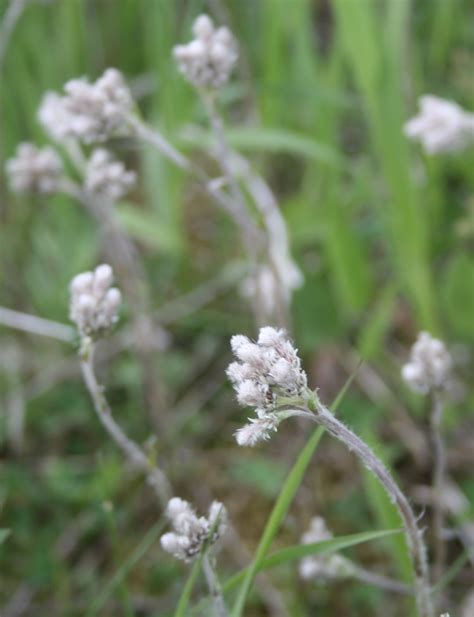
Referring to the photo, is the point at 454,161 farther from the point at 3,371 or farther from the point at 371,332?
the point at 3,371

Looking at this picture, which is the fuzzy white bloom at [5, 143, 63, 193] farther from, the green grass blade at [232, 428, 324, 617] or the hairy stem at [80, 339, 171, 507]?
the green grass blade at [232, 428, 324, 617]

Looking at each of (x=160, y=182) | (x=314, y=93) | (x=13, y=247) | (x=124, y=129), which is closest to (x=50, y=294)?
(x=13, y=247)

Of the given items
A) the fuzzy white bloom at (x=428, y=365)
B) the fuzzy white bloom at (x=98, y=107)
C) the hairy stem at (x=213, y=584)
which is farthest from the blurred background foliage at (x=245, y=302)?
the fuzzy white bloom at (x=98, y=107)

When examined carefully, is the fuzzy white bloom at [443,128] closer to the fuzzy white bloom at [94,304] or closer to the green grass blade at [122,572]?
the fuzzy white bloom at [94,304]

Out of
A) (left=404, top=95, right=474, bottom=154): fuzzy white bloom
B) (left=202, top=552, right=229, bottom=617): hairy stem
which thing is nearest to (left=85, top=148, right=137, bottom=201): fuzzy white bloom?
(left=404, top=95, right=474, bottom=154): fuzzy white bloom

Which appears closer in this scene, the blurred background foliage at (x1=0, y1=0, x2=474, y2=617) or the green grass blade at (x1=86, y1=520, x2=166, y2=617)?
the green grass blade at (x1=86, y1=520, x2=166, y2=617)
